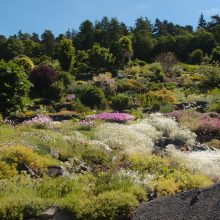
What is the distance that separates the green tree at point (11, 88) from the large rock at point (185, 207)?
16.5 metres

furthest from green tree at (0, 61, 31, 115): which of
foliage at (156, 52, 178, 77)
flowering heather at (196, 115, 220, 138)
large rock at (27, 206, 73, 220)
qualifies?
foliage at (156, 52, 178, 77)

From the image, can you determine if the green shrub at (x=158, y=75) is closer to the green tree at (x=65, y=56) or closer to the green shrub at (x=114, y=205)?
the green tree at (x=65, y=56)

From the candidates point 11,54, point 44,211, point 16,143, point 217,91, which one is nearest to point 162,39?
point 11,54

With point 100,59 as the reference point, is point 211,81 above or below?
below

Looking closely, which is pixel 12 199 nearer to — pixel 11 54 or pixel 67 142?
pixel 67 142

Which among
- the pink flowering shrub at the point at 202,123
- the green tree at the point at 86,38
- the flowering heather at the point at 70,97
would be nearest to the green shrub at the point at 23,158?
the pink flowering shrub at the point at 202,123

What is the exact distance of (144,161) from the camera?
42.3 ft

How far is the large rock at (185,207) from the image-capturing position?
834cm

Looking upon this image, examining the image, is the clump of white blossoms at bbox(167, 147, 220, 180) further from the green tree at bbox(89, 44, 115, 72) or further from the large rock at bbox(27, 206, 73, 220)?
the green tree at bbox(89, 44, 115, 72)

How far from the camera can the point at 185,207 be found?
29.0 ft

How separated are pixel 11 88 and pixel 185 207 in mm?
17402

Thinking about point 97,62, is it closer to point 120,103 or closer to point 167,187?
point 120,103

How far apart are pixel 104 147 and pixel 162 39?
5323 cm

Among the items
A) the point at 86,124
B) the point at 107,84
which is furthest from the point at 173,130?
the point at 107,84
